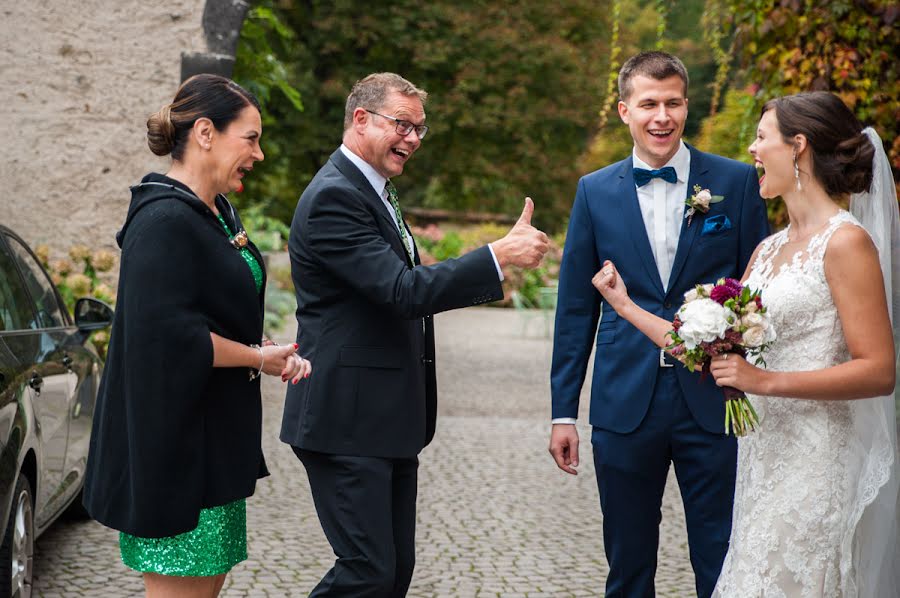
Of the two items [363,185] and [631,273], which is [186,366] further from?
[631,273]

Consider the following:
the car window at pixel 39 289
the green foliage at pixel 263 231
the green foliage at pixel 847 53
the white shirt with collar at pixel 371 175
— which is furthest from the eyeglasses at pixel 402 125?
the green foliage at pixel 263 231

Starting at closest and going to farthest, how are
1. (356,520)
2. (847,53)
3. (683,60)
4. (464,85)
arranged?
1. (356,520)
2. (847,53)
3. (464,85)
4. (683,60)

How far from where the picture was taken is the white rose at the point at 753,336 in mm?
2959

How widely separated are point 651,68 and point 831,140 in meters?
0.68

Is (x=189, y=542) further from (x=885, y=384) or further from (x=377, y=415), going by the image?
(x=885, y=384)

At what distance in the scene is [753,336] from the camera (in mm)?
2961

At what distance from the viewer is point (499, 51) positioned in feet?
96.5

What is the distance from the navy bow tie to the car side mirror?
3.09 meters

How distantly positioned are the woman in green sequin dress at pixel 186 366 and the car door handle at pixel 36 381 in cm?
170

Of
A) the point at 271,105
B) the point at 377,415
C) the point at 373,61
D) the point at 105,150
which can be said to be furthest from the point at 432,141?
the point at 377,415

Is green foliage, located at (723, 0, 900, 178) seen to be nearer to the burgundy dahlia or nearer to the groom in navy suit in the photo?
the groom in navy suit

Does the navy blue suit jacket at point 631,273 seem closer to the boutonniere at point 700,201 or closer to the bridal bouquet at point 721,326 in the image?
the boutonniere at point 700,201

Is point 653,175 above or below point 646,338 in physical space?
above

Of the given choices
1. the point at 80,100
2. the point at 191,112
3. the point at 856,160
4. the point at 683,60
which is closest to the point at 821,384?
the point at 856,160
